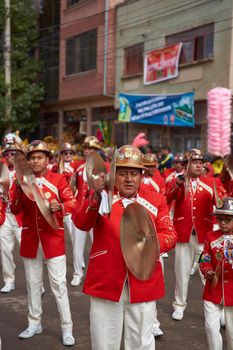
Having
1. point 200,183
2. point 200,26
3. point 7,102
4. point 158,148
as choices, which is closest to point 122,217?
point 200,183

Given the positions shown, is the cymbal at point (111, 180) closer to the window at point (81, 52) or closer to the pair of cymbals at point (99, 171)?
the pair of cymbals at point (99, 171)

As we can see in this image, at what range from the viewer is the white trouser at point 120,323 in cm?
353

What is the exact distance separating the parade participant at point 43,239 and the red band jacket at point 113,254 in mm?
1328

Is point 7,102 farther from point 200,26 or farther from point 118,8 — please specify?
point 200,26

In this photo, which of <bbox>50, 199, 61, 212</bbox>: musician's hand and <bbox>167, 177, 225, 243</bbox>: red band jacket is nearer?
<bbox>50, 199, 61, 212</bbox>: musician's hand

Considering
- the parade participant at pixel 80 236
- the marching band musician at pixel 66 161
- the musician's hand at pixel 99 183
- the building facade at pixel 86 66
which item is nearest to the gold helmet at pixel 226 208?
the musician's hand at pixel 99 183

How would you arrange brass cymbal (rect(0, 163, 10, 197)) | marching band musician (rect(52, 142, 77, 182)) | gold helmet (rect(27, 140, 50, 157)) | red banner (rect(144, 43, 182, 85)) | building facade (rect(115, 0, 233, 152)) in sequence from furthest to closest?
red banner (rect(144, 43, 182, 85)), building facade (rect(115, 0, 233, 152)), marching band musician (rect(52, 142, 77, 182)), gold helmet (rect(27, 140, 50, 157)), brass cymbal (rect(0, 163, 10, 197))

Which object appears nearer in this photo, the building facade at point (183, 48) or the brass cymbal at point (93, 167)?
the brass cymbal at point (93, 167)

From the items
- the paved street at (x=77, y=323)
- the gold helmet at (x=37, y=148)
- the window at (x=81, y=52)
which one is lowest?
the paved street at (x=77, y=323)

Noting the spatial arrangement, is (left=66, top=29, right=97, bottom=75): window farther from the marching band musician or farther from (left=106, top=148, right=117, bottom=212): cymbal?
(left=106, top=148, right=117, bottom=212): cymbal

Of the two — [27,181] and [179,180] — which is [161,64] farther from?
[27,181]

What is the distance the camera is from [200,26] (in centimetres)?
1767

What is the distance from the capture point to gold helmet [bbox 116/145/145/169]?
3.52 meters

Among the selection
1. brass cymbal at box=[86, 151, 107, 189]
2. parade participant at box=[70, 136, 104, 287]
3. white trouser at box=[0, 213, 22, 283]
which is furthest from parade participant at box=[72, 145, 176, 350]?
parade participant at box=[70, 136, 104, 287]
